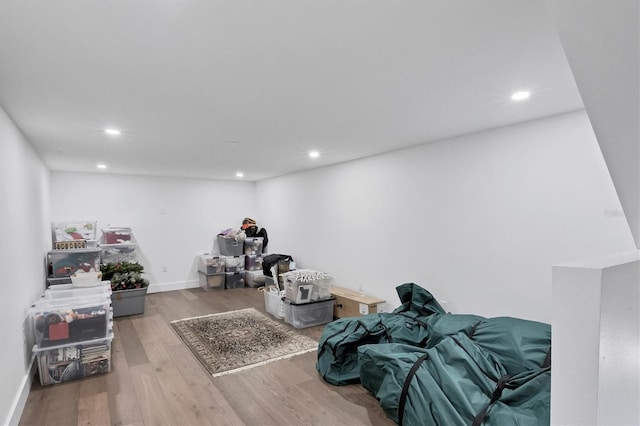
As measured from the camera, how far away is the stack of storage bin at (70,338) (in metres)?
2.87

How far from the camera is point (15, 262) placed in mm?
2529

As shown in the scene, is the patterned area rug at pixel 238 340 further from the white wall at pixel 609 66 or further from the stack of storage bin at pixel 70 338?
the white wall at pixel 609 66

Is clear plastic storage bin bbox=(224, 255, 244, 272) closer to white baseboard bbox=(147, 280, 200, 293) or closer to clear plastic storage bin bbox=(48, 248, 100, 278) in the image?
white baseboard bbox=(147, 280, 200, 293)

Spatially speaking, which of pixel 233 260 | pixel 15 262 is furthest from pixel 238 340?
pixel 233 260

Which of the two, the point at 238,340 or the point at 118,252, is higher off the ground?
the point at 118,252

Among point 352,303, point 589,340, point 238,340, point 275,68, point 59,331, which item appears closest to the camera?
point 589,340

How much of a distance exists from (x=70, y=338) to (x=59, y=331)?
0.12 meters

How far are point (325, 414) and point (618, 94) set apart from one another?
249 centimetres

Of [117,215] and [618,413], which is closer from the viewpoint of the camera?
[618,413]

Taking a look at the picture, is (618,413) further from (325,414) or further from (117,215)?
(117,215)

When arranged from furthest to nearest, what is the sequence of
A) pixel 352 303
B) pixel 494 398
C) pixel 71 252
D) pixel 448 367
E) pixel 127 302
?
pixel 127 302, pixel 71 252, pixel 352 303, pixel 448 367, pixel 494 398

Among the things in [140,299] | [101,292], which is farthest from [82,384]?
[140,299]

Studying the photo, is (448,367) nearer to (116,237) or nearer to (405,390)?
(405,390)

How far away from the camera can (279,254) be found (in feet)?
20.8
